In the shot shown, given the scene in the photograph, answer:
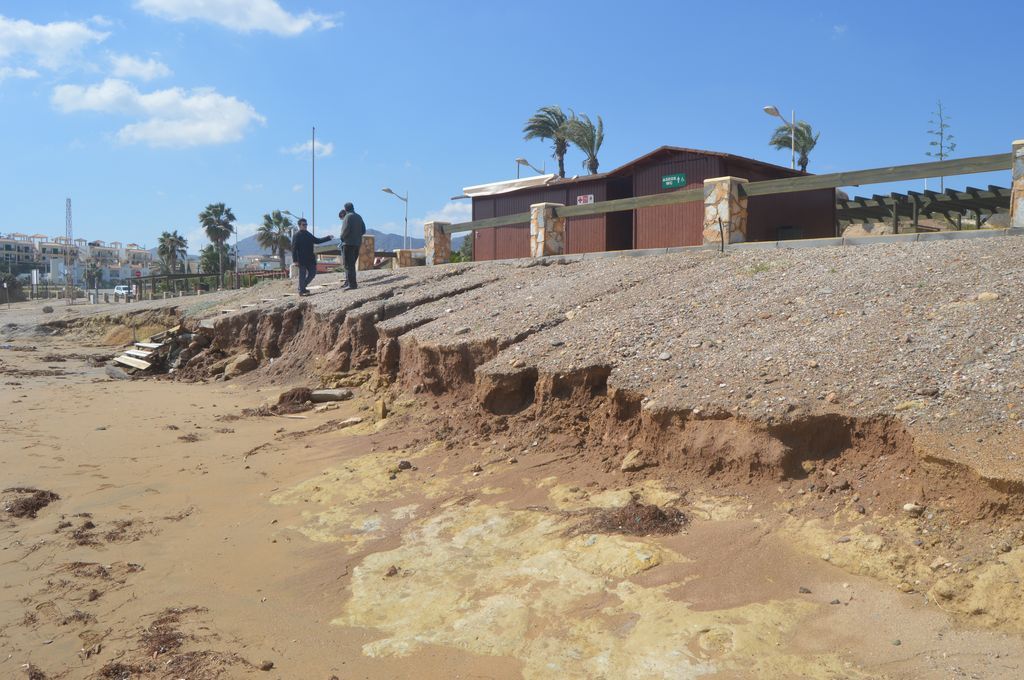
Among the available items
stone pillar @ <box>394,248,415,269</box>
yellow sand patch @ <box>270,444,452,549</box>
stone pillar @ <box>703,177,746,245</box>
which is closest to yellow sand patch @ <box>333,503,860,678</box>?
yellow sand patch @ <box>270,444,452,549</box>

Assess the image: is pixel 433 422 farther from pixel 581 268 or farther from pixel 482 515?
pixel 581 268

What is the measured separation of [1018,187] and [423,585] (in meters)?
8.81

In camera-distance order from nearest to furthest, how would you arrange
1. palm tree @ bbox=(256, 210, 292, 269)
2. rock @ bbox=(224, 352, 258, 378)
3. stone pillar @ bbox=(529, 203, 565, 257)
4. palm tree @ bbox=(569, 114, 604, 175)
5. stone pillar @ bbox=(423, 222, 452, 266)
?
rock @ bbox=(224, 352, 258, 378) → stone pillar @ bbox=(529, 203, 565, 257) → stone pillar @ bbox=(423, 222, 452, 266) → palm tree @ bbox=(569, 114, 604, 175) → palm tree @ bbox=(256, 210, 292, 269)

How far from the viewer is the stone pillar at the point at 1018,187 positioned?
349 inches

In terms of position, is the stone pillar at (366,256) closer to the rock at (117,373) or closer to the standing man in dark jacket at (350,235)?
the standing man in dark jacket at (350,235)

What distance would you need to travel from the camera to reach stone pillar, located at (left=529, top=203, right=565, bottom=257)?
14977 mm

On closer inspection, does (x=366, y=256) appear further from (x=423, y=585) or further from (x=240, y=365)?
(x=423, y=585)

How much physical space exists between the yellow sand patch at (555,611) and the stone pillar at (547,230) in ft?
33.0

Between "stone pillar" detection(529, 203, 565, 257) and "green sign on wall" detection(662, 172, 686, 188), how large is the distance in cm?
319

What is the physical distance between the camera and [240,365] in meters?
14.2

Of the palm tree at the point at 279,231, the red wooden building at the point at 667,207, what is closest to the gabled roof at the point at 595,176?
the red wooden building at the point at 667,207

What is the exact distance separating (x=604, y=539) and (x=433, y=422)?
12.2ft

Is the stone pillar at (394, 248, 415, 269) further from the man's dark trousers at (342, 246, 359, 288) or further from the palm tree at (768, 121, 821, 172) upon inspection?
the palm tree at (768, 121, 821, 172)

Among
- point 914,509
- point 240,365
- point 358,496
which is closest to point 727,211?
point 358,496
